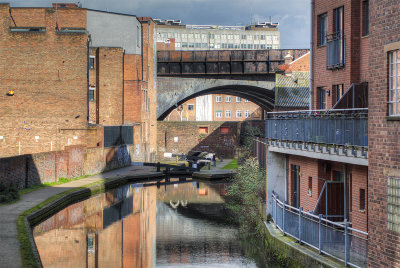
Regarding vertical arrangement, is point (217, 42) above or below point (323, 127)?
above

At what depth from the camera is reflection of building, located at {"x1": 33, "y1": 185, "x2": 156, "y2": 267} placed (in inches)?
638

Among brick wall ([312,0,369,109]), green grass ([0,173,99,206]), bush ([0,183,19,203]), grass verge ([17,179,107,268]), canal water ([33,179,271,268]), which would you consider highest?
brick wall ([312,0,369,109])

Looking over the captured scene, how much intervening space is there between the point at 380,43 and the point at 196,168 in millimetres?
32146

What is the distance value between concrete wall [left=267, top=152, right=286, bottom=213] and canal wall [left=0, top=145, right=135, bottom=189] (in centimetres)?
1113

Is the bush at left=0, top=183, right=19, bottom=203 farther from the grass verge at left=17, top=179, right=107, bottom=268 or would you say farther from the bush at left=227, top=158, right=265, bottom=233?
the bush at left=227, top=158, right=265, bottom=233

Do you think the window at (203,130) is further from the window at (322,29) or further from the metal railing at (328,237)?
the metal railing at (328,237)

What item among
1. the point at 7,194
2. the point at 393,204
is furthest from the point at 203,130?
the point at 393,204

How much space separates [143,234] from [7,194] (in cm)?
651

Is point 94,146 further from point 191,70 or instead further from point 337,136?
point 337,136

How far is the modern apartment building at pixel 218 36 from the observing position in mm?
118500

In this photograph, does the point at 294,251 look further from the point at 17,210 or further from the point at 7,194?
the point at 7,194

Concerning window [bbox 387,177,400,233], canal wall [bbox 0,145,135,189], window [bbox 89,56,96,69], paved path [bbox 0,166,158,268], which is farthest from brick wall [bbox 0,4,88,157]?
window [bbox 387,177,400,233]

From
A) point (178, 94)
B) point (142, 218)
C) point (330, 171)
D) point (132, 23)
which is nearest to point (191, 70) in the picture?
point (178, 94)

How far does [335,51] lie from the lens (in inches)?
719
